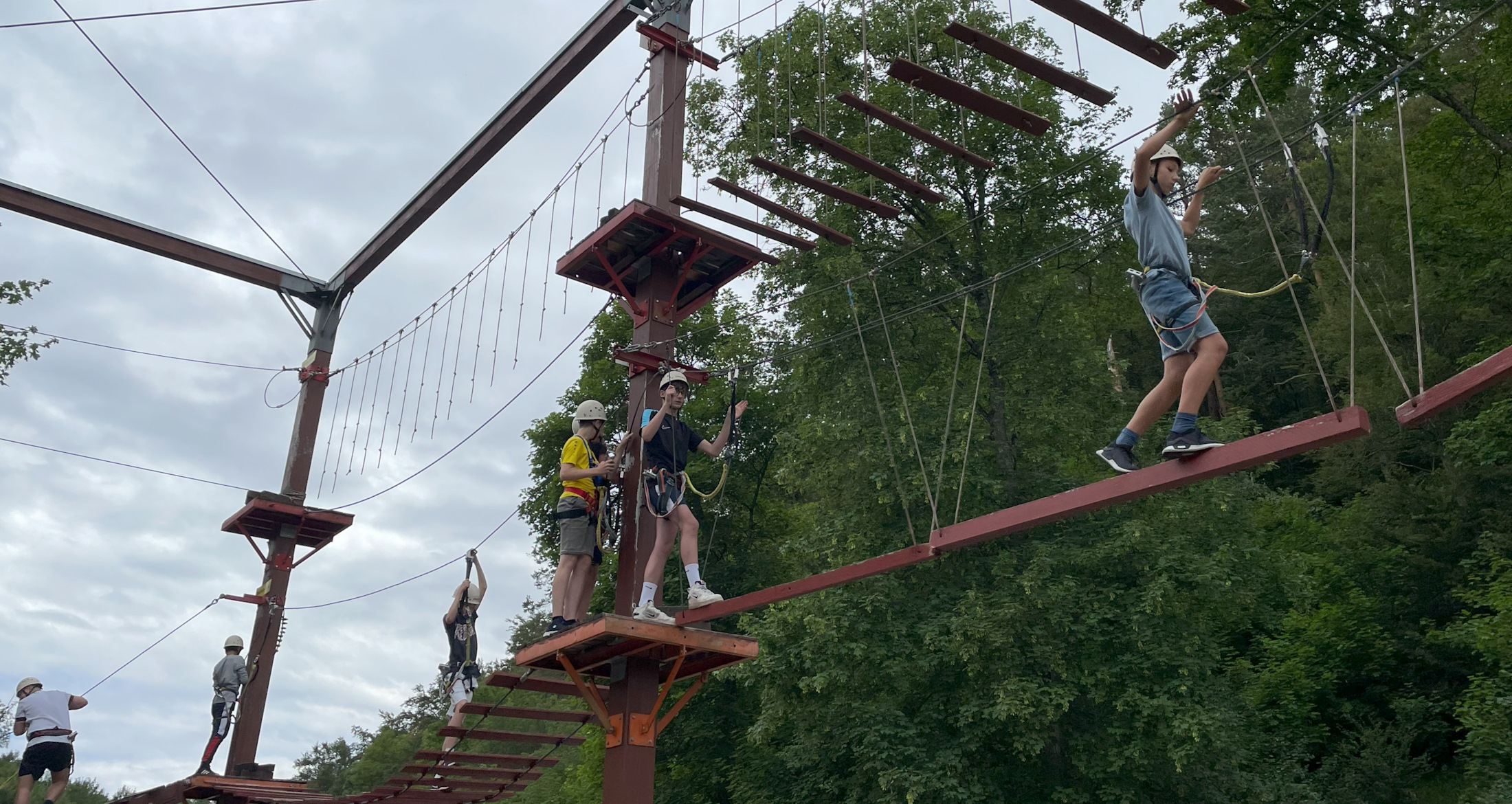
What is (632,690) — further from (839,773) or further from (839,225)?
(839,225)

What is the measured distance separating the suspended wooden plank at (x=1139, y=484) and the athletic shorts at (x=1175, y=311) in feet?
1.88

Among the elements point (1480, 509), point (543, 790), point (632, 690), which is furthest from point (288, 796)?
point (1480, 509)

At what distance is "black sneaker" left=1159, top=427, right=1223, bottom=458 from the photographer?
5.67m

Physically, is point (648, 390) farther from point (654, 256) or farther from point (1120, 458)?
point (1120, 458)

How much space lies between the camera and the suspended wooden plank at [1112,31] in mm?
6477

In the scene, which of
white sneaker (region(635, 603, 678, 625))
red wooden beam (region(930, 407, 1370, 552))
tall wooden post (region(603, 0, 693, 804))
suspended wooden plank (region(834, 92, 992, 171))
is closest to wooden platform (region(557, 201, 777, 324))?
tall wooden post (region(603, 0, 693, 804))

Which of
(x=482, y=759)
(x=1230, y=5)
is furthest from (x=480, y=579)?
(x=1230, y=5)

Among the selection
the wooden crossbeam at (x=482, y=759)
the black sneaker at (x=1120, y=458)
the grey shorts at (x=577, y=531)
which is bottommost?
the wooden crossbeam at (x=482, y=759)

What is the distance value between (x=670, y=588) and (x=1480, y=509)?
13825 millimetres

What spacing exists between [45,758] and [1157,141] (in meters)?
10.5

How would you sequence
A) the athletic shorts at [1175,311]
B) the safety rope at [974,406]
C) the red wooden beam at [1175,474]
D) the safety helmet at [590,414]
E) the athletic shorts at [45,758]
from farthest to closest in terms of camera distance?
1. the athletic shorts at [45,758]
2. the safety helmet at [590,414]
3. the safety rope at [974,406]
4. the athletic shorts at [1175,311]
5. the red wooden beam at [1175,474]

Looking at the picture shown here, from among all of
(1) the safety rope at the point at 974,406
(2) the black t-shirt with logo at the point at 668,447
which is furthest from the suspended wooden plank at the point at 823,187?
(2) the black t-shirt with logo at the point at 668,447

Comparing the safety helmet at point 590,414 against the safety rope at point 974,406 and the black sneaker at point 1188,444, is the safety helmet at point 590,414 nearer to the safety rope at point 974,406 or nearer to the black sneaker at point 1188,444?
the safety rope at point 974,406

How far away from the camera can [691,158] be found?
19.8 metres
